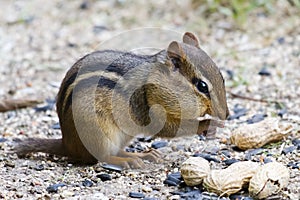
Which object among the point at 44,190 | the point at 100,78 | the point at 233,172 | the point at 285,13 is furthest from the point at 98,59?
the point at 285,13

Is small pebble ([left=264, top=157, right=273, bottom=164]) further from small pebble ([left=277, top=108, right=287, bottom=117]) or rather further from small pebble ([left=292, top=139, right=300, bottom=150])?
small pebble ([left=277, top=108, right=287, bottom=117])

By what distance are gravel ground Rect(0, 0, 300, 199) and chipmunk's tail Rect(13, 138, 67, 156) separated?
0.25ft

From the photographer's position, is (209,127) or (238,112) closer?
(209,127)

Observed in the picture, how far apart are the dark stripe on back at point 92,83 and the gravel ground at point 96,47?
18.0 inches

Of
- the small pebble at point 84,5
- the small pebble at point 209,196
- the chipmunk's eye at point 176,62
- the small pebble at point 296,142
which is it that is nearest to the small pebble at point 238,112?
the small pebble at point 296,142

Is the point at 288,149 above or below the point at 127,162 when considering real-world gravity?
above

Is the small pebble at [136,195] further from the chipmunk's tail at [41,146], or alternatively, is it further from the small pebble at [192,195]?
the chipmunk's tail at [41,146]

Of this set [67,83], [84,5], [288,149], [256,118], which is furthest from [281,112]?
[84,5]

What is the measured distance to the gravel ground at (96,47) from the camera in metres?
3.66

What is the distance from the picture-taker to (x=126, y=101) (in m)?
3.94

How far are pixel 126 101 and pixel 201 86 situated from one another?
0.51 m

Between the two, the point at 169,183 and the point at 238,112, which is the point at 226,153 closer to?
the point at 169,183

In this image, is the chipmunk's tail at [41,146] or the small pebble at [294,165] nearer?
the small pebble at [294,165]

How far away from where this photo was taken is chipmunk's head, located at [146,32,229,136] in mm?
3719
